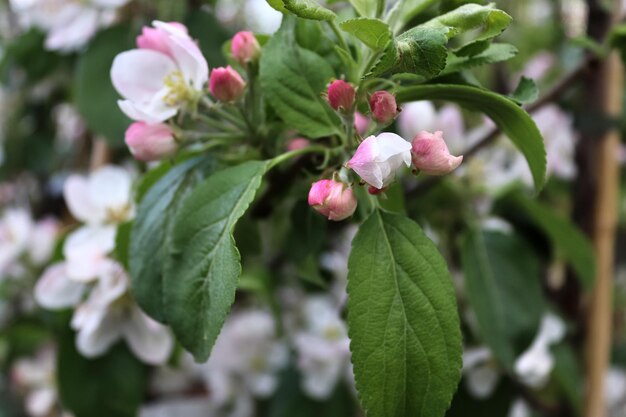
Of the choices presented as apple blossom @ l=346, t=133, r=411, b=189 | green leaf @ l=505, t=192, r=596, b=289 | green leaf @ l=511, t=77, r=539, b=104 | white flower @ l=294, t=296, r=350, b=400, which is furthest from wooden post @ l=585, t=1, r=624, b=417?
apple blossom @ l=346, t=133, r=411, b=189

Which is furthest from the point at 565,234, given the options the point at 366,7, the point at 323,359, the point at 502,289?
the point at 366,7

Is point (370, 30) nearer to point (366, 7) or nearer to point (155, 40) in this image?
point (366, 7)

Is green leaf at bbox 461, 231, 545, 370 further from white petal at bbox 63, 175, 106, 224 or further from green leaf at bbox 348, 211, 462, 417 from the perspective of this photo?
white petal at bbox 63, 175, 106, 224

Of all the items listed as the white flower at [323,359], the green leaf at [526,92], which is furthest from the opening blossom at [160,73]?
the white flower at [323,359]

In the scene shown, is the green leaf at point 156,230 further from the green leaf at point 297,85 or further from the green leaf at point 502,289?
the green leaf at point 502,289

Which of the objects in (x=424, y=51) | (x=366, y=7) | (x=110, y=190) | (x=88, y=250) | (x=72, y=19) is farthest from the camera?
(x=72, y=19)

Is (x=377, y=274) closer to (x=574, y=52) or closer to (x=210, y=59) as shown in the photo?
(x=210, y=59)
